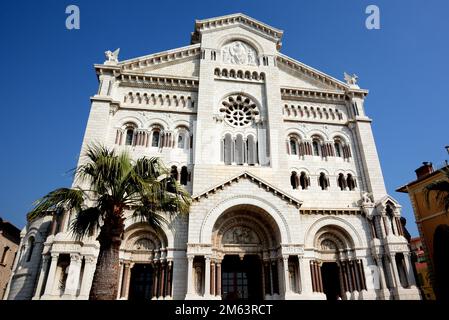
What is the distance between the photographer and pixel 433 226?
26219mm

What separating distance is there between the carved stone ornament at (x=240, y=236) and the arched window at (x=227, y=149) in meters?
5.36

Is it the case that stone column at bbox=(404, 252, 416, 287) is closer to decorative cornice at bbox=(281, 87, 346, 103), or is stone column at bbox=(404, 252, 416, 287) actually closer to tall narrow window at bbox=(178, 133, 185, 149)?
decorative cornice at bbox=(281, 87, 346, 103)

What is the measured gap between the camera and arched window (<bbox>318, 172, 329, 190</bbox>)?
24.5 m

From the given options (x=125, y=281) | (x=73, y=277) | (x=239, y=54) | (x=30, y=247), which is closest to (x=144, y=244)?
(x=125, y=281)

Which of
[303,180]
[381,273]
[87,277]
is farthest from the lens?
[303,180]

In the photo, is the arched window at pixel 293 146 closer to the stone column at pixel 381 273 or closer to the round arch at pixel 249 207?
the round arch at pixel 249 207

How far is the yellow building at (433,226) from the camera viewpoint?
24.5 metres

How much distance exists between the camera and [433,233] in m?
26.1

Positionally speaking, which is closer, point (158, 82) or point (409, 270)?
point (409, 270)

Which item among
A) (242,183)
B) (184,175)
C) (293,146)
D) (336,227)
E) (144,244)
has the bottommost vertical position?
(144,244)

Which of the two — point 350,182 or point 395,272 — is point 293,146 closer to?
point 350,182

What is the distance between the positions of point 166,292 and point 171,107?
47.0 feet

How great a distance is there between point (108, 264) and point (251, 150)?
15.3m

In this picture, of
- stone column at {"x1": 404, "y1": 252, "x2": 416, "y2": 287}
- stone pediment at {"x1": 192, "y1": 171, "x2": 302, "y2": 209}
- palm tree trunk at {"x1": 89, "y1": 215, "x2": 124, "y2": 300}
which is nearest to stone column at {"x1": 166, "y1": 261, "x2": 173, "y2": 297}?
stone pediment at {"x1": 192, "y1": 171, "x2": 302, "y2": 209}
